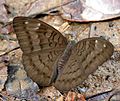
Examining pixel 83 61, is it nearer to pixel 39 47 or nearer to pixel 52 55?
pixel 52 55

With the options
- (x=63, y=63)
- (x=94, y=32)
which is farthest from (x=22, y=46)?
(x=94, y=32)

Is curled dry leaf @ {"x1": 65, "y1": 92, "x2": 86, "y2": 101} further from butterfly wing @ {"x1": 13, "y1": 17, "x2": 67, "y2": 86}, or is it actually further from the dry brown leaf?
the dry brown leaf

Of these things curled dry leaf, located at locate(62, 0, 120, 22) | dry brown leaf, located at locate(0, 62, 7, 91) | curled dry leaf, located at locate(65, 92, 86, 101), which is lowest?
curled dry leaf, located at locate(65, 92, 86, 101)

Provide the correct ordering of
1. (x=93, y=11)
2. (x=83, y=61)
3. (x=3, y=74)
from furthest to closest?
(x=93, y=11), (x=3, y=74), (x=83, y=61)

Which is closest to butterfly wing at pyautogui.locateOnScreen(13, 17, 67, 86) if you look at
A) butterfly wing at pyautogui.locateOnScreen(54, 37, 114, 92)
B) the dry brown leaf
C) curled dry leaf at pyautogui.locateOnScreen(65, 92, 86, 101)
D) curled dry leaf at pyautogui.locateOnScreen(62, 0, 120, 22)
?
butterfly wing at pyautogui.locateOnScreen(54, 37, 114, 92)

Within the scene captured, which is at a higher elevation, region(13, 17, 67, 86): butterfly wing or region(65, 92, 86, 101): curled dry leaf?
region(13, 17, 67, 86): butterfly wing

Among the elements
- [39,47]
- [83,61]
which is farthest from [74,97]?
[39,47]

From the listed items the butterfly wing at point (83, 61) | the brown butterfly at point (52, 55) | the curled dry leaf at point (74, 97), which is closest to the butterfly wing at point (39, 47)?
the brown butterfly at point (52, 55)

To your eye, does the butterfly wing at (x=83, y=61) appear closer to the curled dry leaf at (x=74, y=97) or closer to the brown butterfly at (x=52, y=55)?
the brown butterfly at (x=52, y=55)
